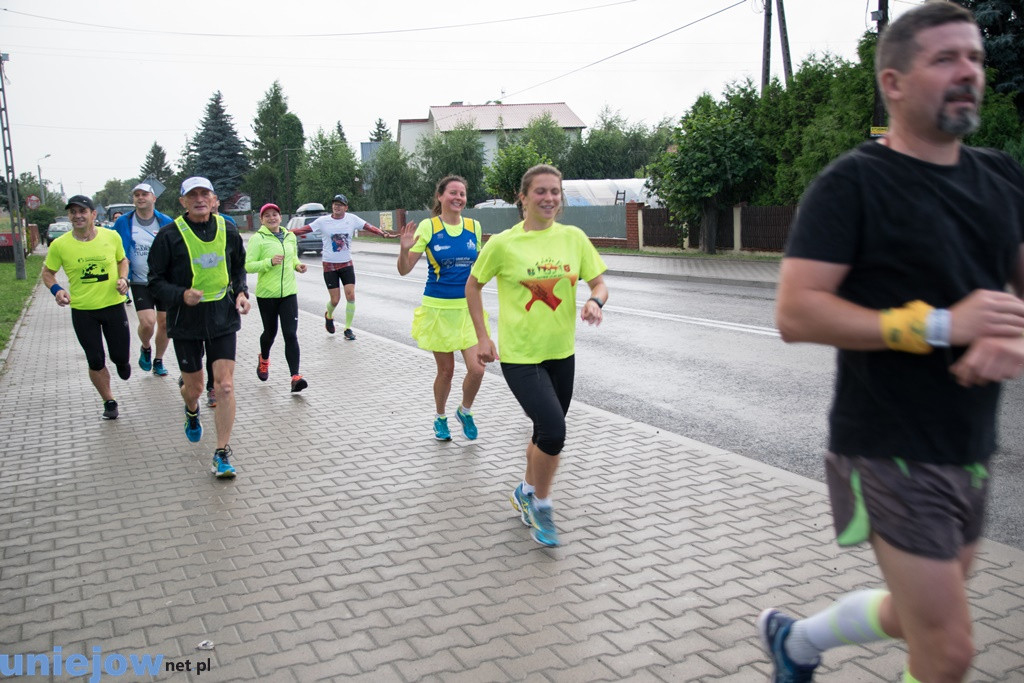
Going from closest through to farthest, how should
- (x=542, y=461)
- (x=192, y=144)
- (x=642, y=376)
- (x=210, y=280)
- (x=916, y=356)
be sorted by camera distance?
(x=916, y=356), (x=542, y=461), (x=210, y=280), (x=642, y=376), (x=192, y=144)

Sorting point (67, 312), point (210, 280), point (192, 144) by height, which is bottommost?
point (67, 312)

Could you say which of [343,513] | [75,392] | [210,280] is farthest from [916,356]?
[75,392]

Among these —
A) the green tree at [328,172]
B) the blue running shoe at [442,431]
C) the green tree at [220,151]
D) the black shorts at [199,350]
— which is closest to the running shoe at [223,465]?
the black shorts at [199,350]

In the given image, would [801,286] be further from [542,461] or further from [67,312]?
[67,312]

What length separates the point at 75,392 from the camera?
9.66 metres

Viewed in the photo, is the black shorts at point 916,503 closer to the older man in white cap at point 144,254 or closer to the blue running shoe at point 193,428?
the blue running shoe at point 193,428

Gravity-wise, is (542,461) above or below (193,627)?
above

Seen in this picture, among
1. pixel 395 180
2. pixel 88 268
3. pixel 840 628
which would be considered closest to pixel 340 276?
pixel 88 268

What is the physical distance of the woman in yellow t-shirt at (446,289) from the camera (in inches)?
271

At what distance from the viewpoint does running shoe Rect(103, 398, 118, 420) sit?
8211mm

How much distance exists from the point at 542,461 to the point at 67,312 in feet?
53.2

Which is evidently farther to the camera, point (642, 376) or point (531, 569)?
point (642, 376)

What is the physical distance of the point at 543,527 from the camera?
15.5 ft

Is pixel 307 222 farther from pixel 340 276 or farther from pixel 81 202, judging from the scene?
pixel 81 202
